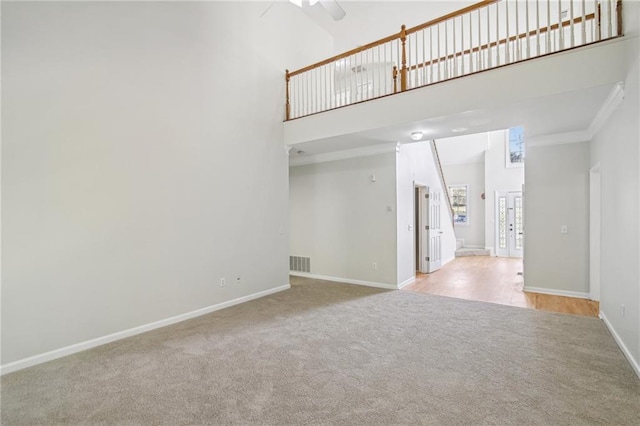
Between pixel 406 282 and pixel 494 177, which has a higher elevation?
pixel 494 177

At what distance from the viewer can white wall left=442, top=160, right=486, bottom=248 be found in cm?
1035

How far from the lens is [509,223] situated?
376 inches

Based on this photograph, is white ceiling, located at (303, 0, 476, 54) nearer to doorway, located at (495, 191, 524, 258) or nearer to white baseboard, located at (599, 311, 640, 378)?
white baseboard, located at (599, 311, 640, 378)

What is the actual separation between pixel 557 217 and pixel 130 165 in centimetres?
603

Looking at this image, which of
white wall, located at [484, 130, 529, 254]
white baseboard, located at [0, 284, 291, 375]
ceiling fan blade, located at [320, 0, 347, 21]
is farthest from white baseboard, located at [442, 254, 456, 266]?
ceiling fan blade, located at [320, 0, 347, 21]

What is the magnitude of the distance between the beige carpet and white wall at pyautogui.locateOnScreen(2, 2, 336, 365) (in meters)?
0.55

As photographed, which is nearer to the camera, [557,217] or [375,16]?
[557,217]

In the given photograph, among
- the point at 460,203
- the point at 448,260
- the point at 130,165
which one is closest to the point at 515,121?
the point at 130,165

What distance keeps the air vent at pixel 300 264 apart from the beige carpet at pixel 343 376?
8.78 ft

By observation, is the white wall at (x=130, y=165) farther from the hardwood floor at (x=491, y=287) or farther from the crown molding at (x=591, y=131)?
the crown molding at (x=591, y=131)

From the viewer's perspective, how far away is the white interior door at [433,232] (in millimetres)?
7066

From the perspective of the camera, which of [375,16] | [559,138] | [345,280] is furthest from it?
[375,16]

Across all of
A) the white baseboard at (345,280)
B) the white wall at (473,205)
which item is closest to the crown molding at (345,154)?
the white baseboard at (345,280)

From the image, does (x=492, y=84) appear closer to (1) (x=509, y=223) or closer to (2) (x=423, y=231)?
(2) (x=423, y=231)
